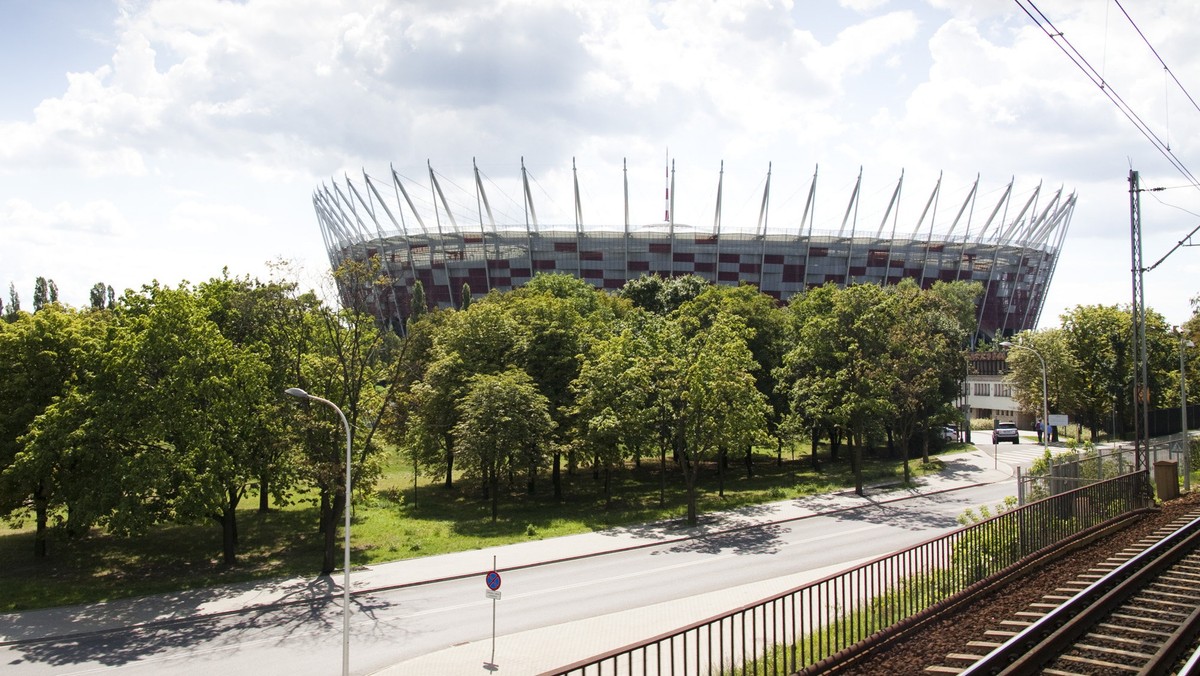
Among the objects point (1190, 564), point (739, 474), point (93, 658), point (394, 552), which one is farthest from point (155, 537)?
point (1190, 564)

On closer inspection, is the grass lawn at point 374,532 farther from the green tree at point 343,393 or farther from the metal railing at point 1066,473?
the metal railing at point 1066,473

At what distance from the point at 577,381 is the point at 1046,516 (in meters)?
21.0

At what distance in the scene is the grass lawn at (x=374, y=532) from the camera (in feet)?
80.7

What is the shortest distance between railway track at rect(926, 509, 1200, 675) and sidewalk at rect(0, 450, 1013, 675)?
847 cm

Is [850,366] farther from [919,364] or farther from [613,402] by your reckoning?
[613,402]

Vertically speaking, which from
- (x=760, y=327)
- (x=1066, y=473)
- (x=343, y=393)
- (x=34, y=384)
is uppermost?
(x=760, y=327)

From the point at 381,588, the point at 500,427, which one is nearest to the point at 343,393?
the point at 500,427

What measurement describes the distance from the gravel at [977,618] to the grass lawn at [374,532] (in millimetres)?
18232

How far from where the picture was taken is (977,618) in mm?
10914

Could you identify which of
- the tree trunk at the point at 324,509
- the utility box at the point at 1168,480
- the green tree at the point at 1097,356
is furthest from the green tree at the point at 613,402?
the green tree at the point at 1097,356

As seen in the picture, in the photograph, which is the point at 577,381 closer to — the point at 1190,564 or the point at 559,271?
the point at 1190,564

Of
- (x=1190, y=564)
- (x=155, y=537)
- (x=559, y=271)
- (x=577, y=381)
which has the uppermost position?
(x=559, y=271)

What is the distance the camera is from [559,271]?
94375mm

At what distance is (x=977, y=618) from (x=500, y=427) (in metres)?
21.8
